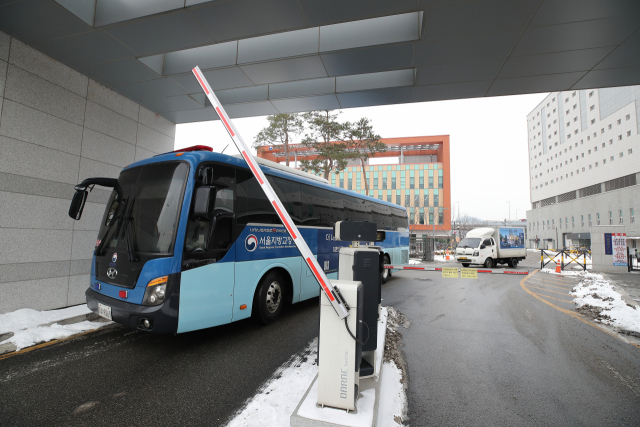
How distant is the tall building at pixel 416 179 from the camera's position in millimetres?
55719

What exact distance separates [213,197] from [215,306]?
1593mm

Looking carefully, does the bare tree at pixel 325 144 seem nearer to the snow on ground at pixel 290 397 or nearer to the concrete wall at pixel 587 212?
the snow on ground at pixel 290 397

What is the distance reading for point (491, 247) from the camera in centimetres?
1906

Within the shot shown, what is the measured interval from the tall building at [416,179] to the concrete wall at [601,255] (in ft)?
119

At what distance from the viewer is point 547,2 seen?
15.0 feet

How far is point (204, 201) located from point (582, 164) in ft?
250

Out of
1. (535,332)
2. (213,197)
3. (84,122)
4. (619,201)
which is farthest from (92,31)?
(619,201)

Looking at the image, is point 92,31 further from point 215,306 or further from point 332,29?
point 215,306

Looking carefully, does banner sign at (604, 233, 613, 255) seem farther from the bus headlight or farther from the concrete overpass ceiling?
the bus headlight

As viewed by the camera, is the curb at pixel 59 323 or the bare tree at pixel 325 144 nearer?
the curb at pixel 59 323

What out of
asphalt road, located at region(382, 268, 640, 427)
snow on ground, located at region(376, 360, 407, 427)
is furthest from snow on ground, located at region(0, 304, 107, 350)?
asphalt road, located at region(382, 268, 640, 427)

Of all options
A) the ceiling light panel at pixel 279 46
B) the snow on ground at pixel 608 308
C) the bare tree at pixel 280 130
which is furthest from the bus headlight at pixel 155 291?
the bare tree at pixel 280 130

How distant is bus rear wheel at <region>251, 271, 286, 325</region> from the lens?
17.5 ft

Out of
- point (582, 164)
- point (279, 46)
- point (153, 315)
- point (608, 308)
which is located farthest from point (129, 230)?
point (582, 164)
